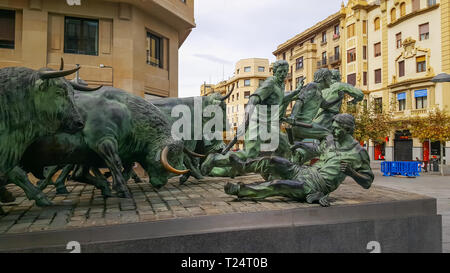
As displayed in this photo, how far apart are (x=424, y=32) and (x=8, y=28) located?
96.9ft

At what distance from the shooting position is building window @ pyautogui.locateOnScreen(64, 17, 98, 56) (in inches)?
516

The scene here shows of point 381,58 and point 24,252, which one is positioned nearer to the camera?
point 24,252

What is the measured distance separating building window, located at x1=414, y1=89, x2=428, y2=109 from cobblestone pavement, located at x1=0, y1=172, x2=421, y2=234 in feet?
87.0

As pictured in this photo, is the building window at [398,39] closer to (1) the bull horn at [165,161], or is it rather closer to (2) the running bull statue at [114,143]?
(2) the running bull statue at [114,143]

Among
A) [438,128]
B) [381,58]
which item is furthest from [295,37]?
[438,128]

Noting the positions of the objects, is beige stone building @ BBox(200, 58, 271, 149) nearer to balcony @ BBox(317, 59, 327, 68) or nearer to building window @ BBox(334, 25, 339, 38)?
balcony @ BBox(317, 59, 327, 68)

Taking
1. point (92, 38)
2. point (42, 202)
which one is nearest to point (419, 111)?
point (92, 38)

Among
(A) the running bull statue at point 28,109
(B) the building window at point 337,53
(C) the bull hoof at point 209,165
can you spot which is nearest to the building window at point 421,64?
(B) the building window at point 337,53

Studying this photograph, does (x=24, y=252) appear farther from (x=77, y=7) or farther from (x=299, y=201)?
(x=77, y=7)

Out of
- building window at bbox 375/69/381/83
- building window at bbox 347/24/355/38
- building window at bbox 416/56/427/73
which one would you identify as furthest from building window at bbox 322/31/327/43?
building window at bbox 416/56/427/73

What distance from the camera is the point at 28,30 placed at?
40.2 feet

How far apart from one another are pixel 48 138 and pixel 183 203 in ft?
6.01

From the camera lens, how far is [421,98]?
91.6 ft
